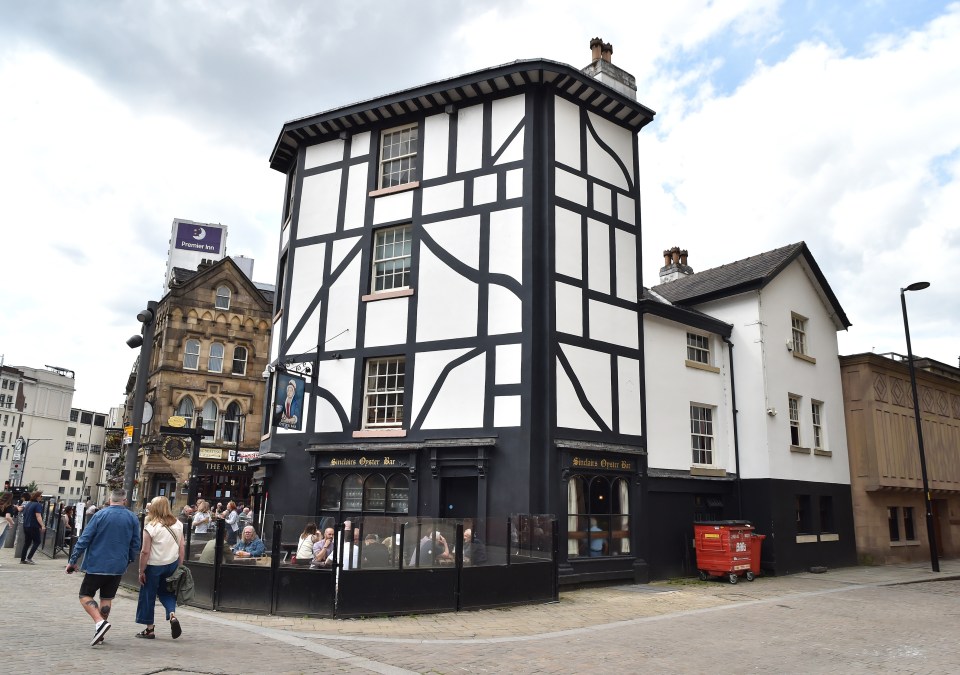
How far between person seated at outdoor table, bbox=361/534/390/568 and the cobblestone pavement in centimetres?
87

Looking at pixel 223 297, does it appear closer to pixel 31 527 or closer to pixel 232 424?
pixel 232 424

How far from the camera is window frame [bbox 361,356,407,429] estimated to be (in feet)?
59.0

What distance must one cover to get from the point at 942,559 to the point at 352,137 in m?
25.5

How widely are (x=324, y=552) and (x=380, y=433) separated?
601cm

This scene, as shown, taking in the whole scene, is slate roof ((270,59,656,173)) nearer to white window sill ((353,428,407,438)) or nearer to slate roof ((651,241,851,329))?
slate roof ((651,241,851,329))

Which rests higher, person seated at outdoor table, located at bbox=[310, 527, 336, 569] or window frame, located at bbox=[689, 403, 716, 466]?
window frame, located at bbox=[689, 403, 716, 466]

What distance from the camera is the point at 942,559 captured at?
26.9 metres

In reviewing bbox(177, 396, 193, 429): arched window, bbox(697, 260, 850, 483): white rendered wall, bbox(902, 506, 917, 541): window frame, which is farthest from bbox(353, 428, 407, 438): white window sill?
bbox(177, 396, 193, 429): arched window

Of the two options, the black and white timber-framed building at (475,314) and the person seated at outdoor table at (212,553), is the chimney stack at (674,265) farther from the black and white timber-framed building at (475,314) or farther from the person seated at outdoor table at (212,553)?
the person seated at outdoor table at (212,553)

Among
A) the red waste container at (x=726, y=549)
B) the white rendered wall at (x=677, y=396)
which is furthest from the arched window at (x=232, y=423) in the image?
the red waste container at (x=726, y=549)

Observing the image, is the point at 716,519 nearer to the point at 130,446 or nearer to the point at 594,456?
the point at 594,456

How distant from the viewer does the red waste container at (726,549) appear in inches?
705

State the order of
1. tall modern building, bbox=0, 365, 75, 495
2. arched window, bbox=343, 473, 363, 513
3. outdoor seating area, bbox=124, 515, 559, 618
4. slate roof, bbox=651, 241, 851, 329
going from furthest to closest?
tall modern building, bbox=0, 365, 75, 495 < slate roof, bbox=651, 241, 851, 329 < arched window, bbox=343, 473, 363, 513 < outdoor seating area, bbox=124, 515, 559, 618

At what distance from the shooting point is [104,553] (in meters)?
8.49
